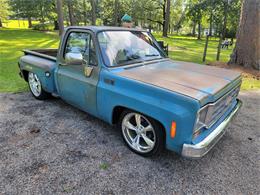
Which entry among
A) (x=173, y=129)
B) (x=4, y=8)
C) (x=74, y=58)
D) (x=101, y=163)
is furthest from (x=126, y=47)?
(x=4, y=8)

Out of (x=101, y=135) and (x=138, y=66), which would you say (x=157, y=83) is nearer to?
Answer: (x=138, y=66)

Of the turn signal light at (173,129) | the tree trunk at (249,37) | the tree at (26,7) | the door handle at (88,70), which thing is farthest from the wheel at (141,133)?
the tree at (26,7)

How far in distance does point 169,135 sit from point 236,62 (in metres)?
7.93

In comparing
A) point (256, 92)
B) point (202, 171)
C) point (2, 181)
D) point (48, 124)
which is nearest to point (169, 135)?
point (202, 171)

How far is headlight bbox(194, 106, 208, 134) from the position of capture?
7.57ft

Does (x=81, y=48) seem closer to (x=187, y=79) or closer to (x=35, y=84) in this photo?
(x=187, y=79)

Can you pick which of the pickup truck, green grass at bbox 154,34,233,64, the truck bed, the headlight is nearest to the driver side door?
the pickup truck

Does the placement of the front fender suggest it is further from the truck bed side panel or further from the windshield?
the truck bed side panel

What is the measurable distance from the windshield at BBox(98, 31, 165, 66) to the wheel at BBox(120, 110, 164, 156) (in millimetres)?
889

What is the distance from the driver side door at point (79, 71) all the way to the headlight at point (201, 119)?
63.7 inches

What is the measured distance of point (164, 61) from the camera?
383 centimetres

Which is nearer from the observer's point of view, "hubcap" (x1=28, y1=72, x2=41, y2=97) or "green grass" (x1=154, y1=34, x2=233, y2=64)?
"hubcap" (x1=28, y1=72, x2=41, y2=97)

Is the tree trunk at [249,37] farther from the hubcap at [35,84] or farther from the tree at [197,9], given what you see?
the tree at [197,9]

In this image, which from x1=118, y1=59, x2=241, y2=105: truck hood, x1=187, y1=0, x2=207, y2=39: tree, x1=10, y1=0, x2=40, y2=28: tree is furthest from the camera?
x1=187, y1=0, x2=207, y2=39: tree
